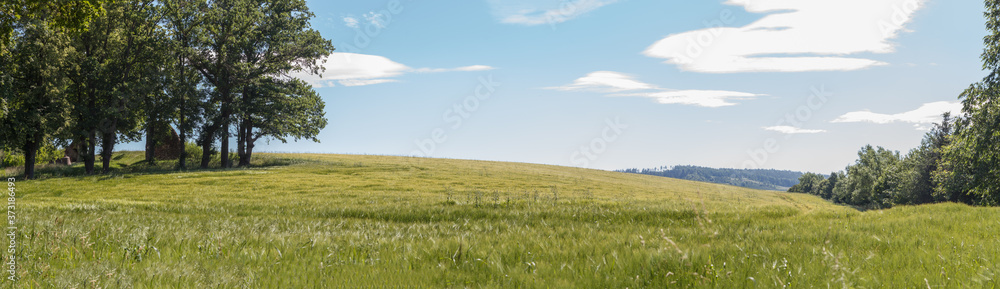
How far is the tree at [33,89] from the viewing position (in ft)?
112

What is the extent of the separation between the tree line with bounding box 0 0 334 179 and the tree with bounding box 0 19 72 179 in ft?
0.25

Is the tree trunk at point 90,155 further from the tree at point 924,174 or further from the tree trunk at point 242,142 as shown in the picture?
the tree at point 924,174

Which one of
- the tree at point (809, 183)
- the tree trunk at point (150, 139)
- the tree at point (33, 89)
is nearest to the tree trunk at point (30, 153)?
the tree at point (33, 89)

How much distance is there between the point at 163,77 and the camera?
44562 millimetres

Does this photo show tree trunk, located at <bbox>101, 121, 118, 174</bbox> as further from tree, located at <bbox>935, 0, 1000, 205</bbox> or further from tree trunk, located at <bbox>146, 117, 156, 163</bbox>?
tree, located at <bbox>935, 0, 1000, 205</bbox>

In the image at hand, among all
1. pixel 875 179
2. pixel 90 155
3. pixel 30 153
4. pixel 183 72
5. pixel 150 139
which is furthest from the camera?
pixel 875 179

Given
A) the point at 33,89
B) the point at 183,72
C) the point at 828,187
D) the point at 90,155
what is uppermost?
the point at 183,72

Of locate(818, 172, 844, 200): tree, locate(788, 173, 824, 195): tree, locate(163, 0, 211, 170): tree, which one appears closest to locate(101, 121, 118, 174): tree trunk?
locate(163, 0, 211, 170): tree

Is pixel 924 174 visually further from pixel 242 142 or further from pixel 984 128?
pixel 242 142

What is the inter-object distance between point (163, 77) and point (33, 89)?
10000mm

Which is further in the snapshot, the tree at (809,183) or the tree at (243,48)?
the tree at (809,183)

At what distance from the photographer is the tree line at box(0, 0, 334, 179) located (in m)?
35.7

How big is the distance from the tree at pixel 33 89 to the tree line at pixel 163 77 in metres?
0.08

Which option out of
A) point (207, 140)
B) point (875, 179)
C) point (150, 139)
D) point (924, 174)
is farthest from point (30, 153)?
point (875, 179)
